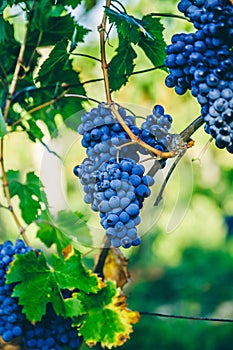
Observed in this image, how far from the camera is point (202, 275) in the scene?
502 cm

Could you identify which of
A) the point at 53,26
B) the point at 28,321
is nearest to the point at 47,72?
the point at 53,26

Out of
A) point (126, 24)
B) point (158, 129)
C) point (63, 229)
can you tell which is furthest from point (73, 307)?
point (126, 24)

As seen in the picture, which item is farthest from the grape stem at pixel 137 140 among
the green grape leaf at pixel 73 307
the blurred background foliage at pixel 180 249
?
the blurred background foliage at pixel 180 249

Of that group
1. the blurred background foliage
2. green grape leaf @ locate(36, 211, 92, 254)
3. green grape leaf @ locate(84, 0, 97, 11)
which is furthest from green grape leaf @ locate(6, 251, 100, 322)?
the blurred background foliage

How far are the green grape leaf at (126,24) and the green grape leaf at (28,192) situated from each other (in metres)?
0.41

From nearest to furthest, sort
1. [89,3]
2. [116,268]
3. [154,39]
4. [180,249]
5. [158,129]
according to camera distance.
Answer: [158,129], [154,39], [116,268], [89,3], [180,249]

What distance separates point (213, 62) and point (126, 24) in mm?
184

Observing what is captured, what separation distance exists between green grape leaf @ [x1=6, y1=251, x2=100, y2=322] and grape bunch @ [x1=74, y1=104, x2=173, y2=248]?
211 millimetres

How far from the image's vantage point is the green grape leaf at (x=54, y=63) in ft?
3.11

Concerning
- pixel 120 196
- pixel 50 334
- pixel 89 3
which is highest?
pixel 89 3

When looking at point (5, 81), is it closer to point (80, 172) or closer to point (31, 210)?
point (31, 210)

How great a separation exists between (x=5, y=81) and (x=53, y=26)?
151mm

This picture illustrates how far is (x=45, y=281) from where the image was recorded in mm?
981

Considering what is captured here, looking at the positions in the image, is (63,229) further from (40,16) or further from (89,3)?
(89,3)
